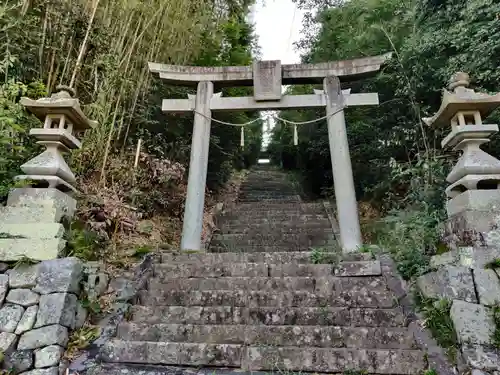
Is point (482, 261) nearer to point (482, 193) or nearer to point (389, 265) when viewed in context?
point (482, 193)

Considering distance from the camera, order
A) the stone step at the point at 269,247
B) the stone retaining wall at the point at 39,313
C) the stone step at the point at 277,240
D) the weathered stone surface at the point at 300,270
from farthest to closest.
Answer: the stone step at the point at 277,240, the stone step at the point at 269,247, the weathered stone surface at the point at 300,270, the stone retaining wall at the point at 39,313

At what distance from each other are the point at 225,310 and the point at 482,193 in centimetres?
251

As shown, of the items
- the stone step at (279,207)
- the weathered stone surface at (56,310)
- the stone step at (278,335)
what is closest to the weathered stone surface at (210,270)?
the stone step at (278,335)

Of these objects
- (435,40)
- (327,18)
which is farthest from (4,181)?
(327,18)

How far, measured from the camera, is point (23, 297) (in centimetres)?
310

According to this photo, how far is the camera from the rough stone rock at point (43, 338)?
9.23 feet

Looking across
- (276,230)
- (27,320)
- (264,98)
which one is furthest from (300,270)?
(276,230)

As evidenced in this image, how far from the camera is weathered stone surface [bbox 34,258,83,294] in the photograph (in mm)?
3113

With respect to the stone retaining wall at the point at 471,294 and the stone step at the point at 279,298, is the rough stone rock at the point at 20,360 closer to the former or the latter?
the stone step at the point at 279,298

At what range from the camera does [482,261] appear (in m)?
2.98

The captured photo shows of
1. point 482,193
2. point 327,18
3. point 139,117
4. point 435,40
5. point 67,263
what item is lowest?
point 67,263

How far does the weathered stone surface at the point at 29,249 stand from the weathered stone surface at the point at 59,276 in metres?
0.10

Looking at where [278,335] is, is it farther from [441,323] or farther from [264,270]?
[441,323]

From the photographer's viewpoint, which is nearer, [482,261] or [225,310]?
[482,261]
